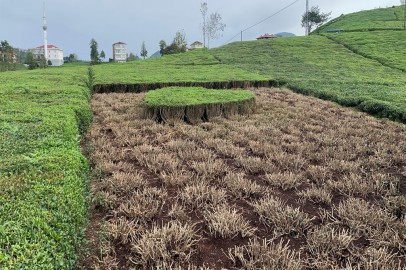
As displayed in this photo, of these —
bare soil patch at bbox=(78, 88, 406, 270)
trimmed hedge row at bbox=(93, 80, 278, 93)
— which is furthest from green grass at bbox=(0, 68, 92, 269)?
trimmed hedge row at bbox=(93, 80, 278, 93)

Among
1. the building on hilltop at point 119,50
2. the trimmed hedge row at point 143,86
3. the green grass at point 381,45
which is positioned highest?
the building on hilltop at point 119,50

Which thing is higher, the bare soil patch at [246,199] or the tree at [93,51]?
the tree at [93,51]

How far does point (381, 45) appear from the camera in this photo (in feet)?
87.4

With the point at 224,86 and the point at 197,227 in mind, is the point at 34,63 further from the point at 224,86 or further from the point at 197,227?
the point at 197,227

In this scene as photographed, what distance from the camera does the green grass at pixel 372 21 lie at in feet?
118

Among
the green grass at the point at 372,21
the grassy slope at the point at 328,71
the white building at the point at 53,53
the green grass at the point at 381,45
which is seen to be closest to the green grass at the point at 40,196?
the grassy slope at the point at 328,71

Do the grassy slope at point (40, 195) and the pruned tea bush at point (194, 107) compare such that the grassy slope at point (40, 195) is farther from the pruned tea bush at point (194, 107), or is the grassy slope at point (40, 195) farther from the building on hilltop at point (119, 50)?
the building on hilltop at point (119, 50)

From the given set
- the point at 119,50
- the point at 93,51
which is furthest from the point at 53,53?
the point at 93,51

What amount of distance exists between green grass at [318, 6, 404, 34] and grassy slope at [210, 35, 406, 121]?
947cm

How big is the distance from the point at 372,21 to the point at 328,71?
Answer: 3131 cm

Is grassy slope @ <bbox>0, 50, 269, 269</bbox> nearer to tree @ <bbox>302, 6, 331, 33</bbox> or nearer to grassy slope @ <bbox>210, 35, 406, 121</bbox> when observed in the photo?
grassy slope @ <bbox>210, 35, 406, 121</bbox>

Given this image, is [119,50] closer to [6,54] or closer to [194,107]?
[6,54]

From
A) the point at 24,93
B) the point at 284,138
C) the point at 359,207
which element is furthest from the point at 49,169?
the point at 24,93

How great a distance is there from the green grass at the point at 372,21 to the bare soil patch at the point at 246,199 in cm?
3953
